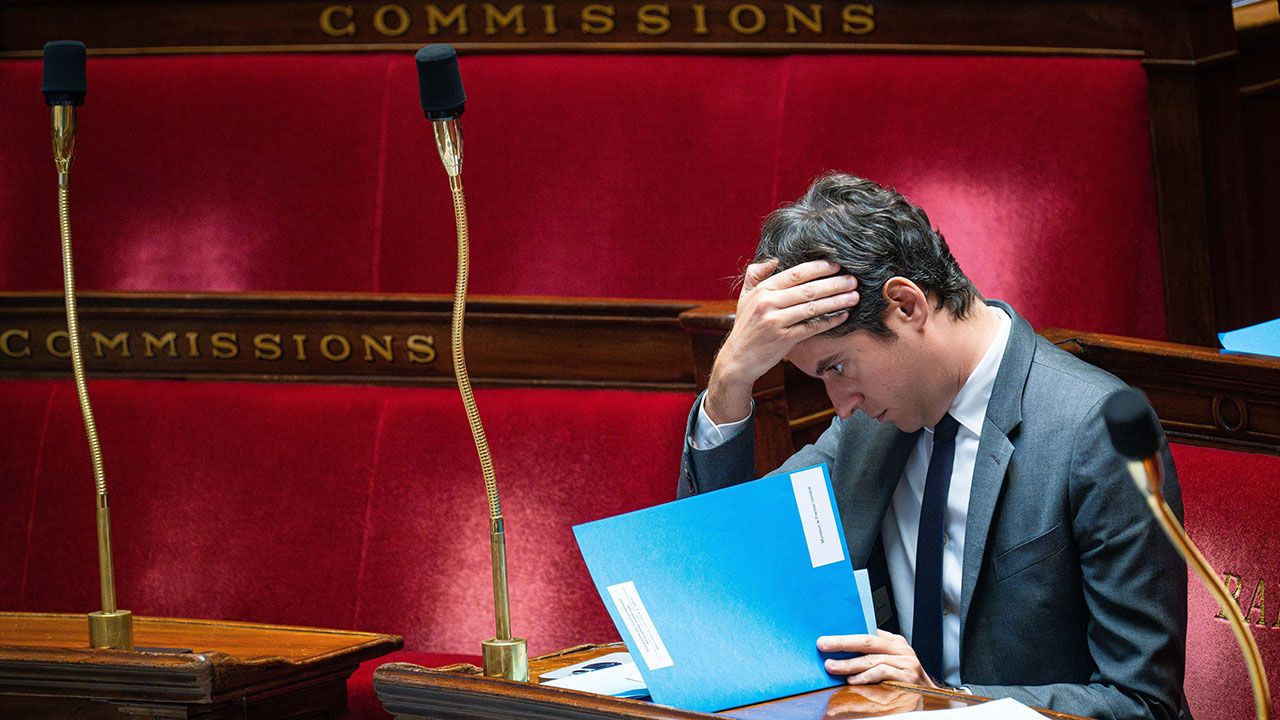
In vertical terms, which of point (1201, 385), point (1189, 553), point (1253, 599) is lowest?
point (1253, 599)

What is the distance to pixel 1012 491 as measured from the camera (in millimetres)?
1300

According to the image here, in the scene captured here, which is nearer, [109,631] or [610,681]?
[610,681]

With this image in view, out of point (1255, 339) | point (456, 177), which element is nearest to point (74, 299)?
point (456, 177)

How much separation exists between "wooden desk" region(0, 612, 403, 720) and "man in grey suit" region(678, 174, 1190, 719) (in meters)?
0.55

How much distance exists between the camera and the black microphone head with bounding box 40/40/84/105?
158 cm

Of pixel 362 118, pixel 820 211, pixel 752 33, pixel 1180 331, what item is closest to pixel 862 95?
pixel 752 33

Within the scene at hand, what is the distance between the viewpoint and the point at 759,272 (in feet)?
4.35

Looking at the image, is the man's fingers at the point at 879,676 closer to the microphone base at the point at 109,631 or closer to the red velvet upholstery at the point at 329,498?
the microphone base at the point at 109,631

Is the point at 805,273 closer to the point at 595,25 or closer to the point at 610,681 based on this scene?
the point at 610,681

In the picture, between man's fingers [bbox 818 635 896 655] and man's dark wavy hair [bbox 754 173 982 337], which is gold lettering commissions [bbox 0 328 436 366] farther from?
man's fingers [bbox 818 635 896 655]

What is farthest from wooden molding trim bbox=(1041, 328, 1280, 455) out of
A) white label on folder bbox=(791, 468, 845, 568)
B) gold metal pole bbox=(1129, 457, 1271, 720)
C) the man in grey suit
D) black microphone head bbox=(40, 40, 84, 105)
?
black microphone head bbox=(40, 40, 84, 105)

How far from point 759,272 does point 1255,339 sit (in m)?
1.51

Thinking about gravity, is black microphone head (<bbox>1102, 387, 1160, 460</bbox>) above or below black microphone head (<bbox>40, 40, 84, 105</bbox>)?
below

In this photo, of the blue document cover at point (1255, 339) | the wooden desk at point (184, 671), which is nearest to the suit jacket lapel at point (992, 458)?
the wooden desk at point (184, 671)
